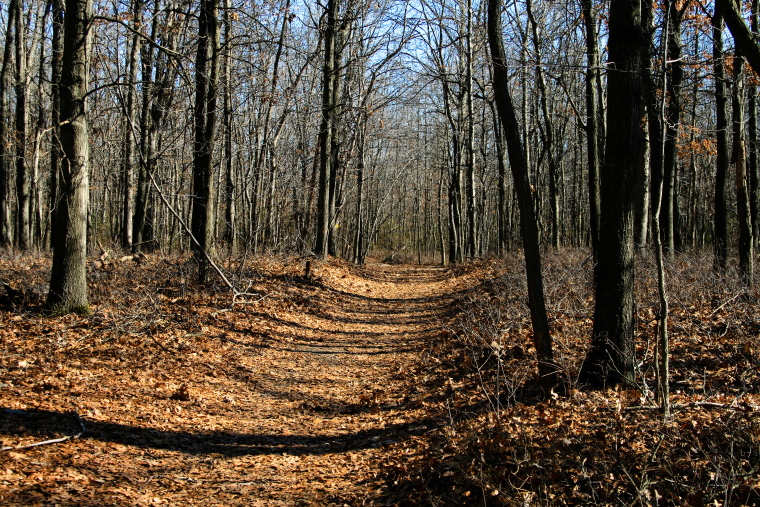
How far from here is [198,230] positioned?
1102 centimetres

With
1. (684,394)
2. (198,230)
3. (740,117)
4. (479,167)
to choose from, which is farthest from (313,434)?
(479,167)

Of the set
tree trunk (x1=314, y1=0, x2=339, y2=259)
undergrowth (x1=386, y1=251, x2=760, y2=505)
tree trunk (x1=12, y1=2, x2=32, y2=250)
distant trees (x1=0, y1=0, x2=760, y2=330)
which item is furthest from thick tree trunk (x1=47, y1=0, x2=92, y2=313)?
tree trunk (x1=12, y1=2, x2=32, y2=250)

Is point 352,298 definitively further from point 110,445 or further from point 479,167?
point 479,167

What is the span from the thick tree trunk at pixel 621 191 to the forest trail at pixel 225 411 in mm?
2083

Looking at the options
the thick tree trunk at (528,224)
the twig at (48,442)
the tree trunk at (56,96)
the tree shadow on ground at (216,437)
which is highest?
the tree trunk at (56,96)

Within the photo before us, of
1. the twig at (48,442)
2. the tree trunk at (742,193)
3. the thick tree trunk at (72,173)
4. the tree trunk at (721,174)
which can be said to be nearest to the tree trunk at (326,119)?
the thick tree trunk at (72,173)

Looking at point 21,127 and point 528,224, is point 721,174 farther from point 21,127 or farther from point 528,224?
point 21,127

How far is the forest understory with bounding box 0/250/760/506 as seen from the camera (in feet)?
12.5

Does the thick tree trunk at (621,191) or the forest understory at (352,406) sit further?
the thick tree trunk at (621,191)

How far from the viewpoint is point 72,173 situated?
7801mm

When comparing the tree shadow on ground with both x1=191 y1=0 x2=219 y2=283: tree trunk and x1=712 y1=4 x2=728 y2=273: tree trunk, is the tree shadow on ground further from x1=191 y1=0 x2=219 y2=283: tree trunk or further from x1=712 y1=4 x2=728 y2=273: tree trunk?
x1=712 y1=4 x2=728 y2=273: tree trunk

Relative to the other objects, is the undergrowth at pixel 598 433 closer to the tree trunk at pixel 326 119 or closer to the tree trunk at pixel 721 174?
the tree trunk at pixel 721 174

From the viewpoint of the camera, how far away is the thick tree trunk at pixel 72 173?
780 centimetres

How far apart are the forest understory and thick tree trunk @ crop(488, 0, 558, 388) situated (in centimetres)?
36
